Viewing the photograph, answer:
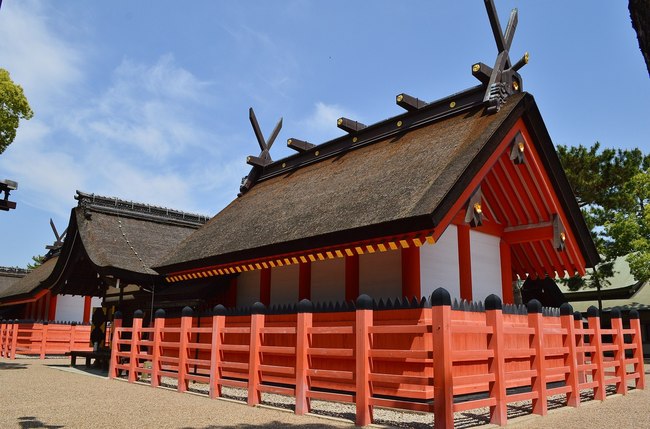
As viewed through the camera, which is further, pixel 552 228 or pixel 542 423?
pixel 552 228

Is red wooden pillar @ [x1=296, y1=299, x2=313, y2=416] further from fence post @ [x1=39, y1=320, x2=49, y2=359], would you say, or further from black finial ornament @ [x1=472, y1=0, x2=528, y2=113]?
fence post @ [x1=39, y1=320, x2=49, y2=359]

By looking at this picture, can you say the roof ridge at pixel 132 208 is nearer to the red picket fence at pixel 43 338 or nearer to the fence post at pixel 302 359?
the red picket fence at pixel 43 338

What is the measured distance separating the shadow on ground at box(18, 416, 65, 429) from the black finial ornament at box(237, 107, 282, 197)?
1054 cm

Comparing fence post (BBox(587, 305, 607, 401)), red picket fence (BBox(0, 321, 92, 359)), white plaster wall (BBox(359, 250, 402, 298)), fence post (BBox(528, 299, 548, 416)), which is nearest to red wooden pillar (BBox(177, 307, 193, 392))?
white plaster wall (BBox(359, 250, 402, 298))

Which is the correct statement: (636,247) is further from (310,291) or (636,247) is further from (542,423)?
(542,423)

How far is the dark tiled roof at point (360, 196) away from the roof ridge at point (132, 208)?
584 centimetres

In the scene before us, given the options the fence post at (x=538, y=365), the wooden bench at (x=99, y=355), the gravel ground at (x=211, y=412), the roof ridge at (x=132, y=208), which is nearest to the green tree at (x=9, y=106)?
the roof ridge at (x=132, y=208)

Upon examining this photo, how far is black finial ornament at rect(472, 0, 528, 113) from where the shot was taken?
10180 mm

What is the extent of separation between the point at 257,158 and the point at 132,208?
19.9ft

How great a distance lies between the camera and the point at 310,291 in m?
11.5

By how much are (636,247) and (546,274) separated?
9.02 metres

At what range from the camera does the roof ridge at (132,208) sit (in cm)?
1834

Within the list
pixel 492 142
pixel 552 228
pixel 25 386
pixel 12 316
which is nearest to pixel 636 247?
pixel 552 228

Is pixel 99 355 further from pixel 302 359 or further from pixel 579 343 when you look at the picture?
pixel 579 343
